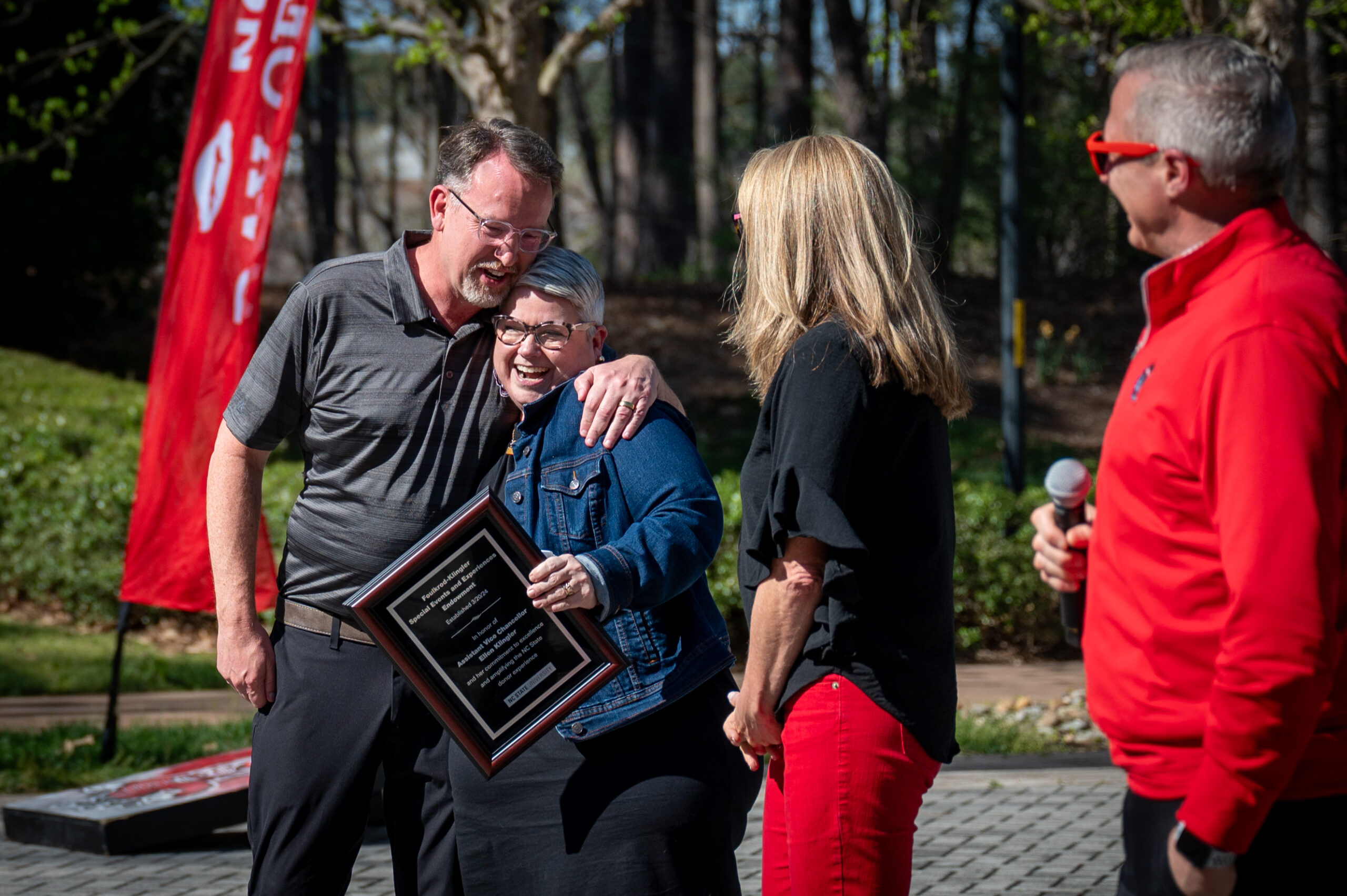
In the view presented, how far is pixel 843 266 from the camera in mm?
2555

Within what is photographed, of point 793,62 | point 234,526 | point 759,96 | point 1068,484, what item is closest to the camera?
point 1068,484

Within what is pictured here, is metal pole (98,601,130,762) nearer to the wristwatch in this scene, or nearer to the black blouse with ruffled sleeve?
the black blouse with ruffled sleeve

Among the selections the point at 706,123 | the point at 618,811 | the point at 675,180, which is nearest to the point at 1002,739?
the point at 618,811

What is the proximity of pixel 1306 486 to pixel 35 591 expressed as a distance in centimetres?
1015

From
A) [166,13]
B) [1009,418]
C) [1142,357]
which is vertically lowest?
[1009,418]

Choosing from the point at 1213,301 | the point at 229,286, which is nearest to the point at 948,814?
the point at 229,286

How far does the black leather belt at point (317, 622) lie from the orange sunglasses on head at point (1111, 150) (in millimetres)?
1905

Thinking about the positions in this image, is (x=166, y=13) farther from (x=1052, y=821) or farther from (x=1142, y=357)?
(x=1142, y=357)

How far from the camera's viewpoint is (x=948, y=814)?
5.64 meters

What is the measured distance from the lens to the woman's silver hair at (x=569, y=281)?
2857 mm

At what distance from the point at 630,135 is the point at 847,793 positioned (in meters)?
27.2

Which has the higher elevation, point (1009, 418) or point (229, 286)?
point (229, 286)

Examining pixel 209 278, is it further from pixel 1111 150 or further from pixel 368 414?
pixel 1111 150

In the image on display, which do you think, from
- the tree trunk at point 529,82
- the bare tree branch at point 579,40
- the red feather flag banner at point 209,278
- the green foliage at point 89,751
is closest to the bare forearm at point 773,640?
the red feather flag banner at point 209,278
